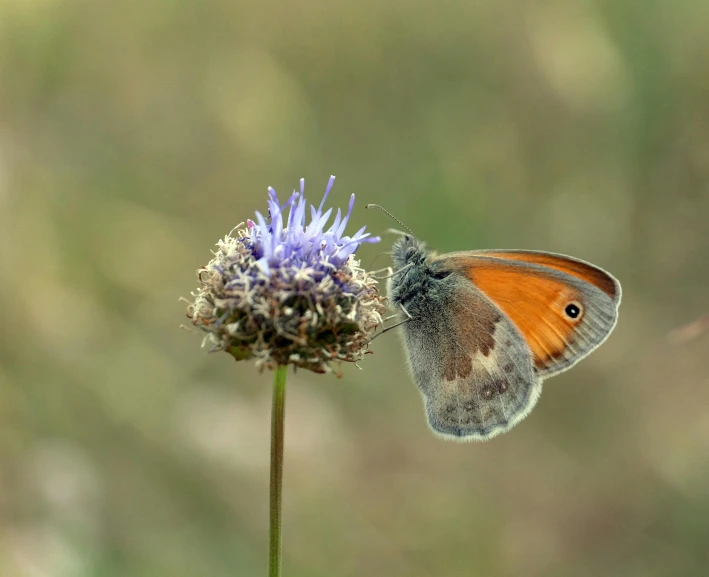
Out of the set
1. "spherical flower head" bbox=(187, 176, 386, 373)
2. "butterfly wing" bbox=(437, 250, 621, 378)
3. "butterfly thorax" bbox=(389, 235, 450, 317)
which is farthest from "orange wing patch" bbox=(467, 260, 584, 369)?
"spherical flower head" bbox=(187, 176, 386, 373)

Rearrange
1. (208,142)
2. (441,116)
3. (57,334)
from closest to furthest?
(57,334) → (208,142) → (441,116)

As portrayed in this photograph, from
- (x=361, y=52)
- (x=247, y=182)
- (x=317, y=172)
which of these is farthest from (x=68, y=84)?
(x=361, y=52)

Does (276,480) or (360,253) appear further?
(360,253)

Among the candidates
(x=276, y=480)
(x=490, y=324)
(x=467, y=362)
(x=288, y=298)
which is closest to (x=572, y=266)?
(x=490, y=324)

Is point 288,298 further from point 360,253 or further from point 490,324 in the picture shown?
point 360,253

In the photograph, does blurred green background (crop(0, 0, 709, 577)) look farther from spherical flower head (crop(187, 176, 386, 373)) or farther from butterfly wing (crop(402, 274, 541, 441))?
spherical flower head (crop(187, 176, 386, 373))

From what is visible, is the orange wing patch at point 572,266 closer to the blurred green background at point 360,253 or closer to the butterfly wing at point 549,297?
the butterfly wing at point 549,297

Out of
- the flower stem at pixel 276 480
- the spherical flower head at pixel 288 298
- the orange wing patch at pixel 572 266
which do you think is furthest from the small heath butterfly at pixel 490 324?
the flower stem at pixel 276 480

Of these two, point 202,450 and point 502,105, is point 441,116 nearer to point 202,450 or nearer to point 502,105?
point 502,105
